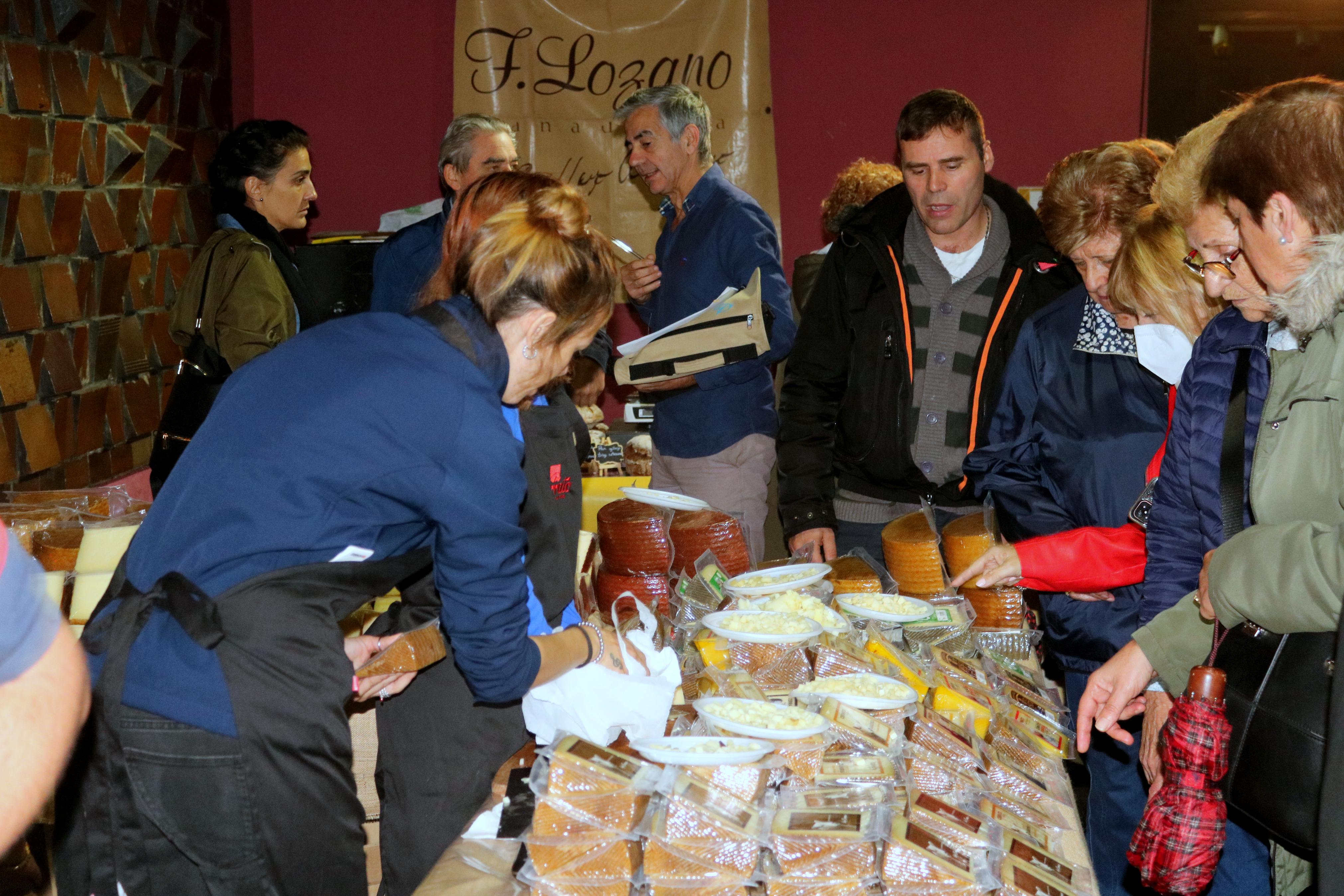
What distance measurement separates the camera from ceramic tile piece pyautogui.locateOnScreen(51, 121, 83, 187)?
317 centimetres

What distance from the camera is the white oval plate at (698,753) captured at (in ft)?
4.29

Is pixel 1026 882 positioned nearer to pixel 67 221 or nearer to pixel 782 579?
pixel 782 579

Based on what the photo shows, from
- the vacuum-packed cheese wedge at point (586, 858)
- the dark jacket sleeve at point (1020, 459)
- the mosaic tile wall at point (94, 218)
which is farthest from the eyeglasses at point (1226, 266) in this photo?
the mosaic tile wall at point (94, 218)

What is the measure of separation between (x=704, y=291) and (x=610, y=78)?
2.06 m

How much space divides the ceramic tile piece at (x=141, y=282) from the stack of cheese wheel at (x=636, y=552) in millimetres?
2438

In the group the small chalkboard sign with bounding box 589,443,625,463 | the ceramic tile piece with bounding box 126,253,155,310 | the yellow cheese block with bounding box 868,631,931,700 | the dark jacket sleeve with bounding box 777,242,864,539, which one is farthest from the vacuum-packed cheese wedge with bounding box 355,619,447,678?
the ceramic tile piece with bounding box 126,253,155,310

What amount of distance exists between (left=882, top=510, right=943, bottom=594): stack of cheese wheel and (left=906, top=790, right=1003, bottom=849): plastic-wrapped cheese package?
0.79 meters

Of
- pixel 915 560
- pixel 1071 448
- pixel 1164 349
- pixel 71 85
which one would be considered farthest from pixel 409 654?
pixel 71 85

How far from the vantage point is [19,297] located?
2973 mm

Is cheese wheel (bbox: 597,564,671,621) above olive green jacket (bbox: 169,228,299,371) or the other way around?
the other way around

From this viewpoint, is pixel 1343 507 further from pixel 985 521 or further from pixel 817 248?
pixel 817 248

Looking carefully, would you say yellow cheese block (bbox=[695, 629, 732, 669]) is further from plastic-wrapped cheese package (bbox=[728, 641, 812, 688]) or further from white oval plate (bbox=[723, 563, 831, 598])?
white oval plate (bbox=[723, 563, 831, 598])

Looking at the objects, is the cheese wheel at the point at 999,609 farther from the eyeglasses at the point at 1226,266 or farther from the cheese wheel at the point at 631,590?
the eyeglasses at the point at 1226,266

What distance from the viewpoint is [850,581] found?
2.04 metres
